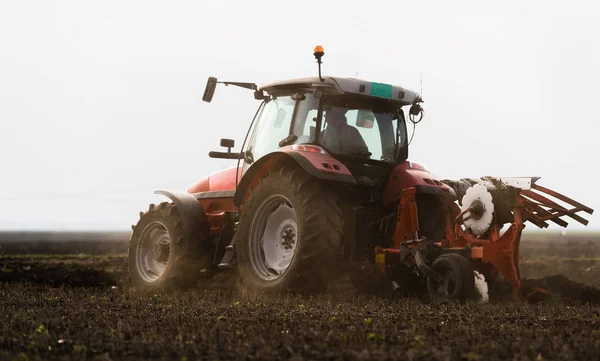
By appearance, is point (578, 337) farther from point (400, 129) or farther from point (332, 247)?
point (400, 129)

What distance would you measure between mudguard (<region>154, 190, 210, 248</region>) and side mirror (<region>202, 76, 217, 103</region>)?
144 centimetres

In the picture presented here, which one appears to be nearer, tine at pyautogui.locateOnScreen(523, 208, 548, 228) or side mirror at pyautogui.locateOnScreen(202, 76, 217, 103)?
tine at pyautogui.locateOnScreen(523, 208, 548, 228)

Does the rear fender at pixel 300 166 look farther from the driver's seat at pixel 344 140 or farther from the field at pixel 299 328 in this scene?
the field at pixel 299 328

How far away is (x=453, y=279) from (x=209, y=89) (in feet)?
12.3

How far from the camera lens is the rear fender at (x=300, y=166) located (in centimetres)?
854

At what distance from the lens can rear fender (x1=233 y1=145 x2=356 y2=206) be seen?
8.54 m

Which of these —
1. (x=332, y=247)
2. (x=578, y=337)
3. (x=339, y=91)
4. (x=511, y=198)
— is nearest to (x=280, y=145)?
(x=339, y=91)

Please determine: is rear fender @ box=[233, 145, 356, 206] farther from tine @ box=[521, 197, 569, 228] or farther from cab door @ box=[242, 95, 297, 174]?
tine @ box=[521, 197, 569, 228]

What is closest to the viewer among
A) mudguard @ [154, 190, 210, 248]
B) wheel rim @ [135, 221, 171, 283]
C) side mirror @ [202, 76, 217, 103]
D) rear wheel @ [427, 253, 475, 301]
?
rear wheel @ [427, 253, 475, 301]

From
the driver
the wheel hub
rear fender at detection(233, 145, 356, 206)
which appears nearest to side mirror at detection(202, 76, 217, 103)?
rear fender at detection(233, 145, 356, 206)

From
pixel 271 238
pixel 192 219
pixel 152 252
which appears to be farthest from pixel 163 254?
pixel 271 238

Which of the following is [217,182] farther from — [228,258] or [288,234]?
[288,234]

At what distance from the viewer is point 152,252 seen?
11.5 meters

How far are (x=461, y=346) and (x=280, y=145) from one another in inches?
186
